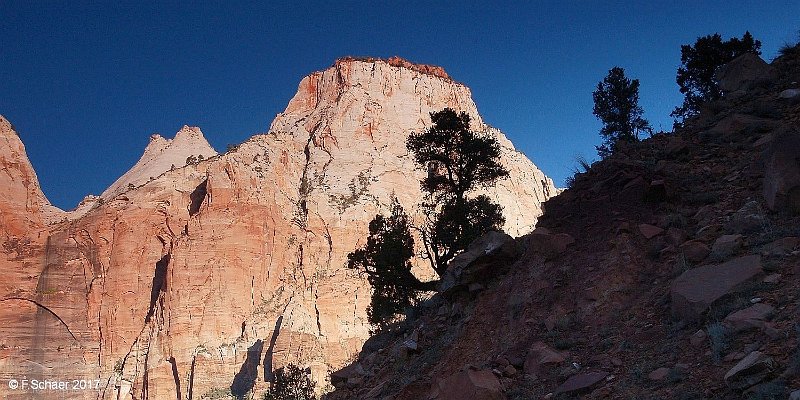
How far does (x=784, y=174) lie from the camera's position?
8.20m

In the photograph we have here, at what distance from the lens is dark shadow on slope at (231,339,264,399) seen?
5441 centimetres

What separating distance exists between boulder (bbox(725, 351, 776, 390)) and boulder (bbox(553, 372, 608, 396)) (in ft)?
5.92

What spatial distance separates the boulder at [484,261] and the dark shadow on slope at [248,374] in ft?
152

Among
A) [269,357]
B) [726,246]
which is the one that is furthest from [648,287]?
[269,357]

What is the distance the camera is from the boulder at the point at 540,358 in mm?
7898

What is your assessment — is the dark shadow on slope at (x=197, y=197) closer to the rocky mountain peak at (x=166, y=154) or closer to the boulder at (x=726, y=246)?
the rocky mountain peak at (x=166, y=154)

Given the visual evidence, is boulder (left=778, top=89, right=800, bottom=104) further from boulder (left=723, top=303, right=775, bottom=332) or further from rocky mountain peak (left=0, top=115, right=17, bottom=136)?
rocky mountain peak (left=0, top=115, right=17, bottom=136)

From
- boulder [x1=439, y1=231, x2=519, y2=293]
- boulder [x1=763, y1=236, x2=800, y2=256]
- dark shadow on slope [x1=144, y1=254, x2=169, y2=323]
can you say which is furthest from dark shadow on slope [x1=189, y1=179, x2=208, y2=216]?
boulder [x1=763, y1=236, x2=800, y2=256]

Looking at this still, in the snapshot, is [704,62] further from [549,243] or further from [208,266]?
[208,266]

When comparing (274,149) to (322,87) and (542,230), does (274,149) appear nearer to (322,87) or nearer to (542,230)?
(322,87)

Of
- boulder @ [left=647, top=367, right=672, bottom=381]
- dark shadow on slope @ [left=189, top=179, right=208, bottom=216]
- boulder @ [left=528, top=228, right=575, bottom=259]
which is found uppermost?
dark shadow on slope @ [left=189, top=179, right=208, bottom=216]

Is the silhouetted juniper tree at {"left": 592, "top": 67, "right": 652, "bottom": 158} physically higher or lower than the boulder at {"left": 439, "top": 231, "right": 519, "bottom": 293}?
higher

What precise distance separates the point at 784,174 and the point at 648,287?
2.73 m

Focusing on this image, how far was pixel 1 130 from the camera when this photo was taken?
257 ft
